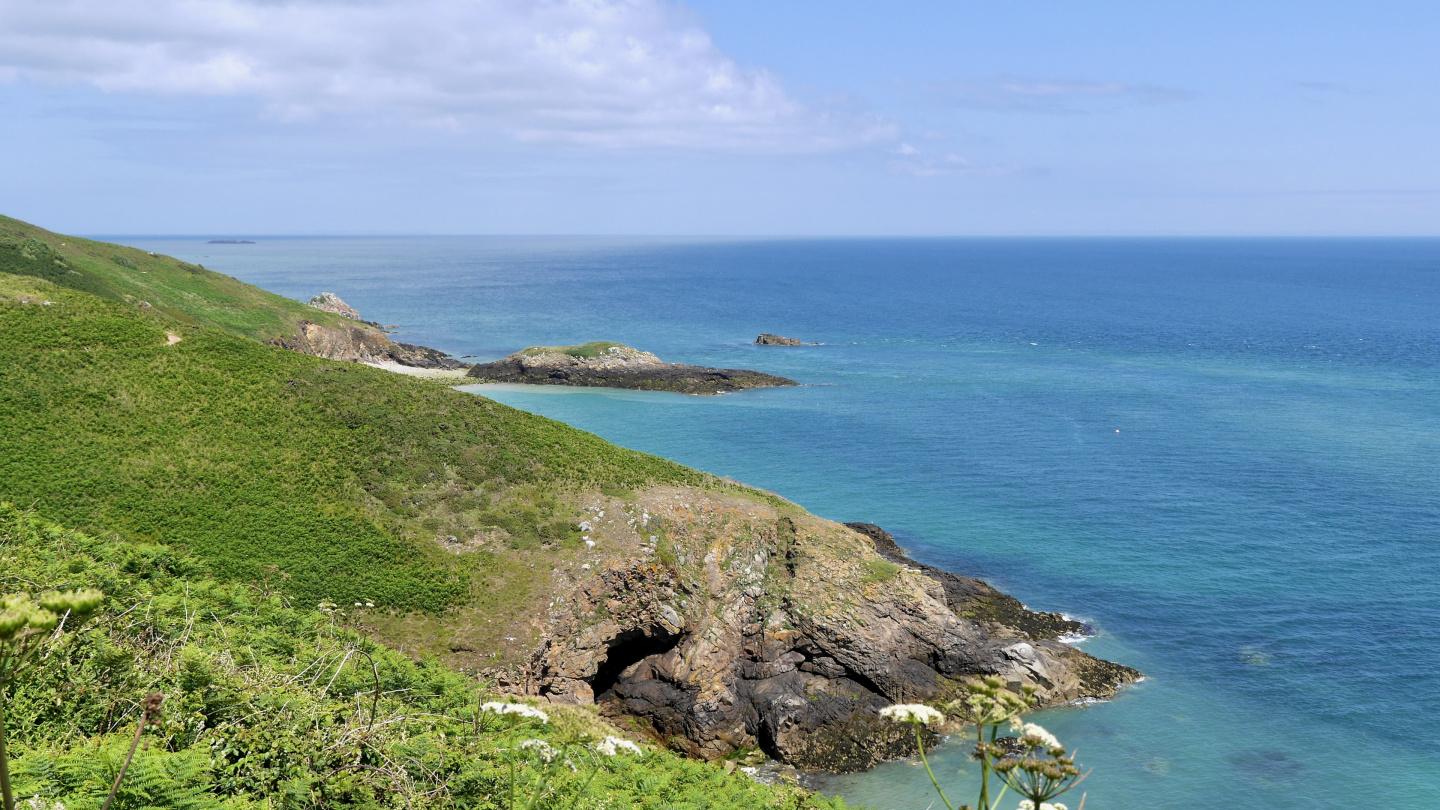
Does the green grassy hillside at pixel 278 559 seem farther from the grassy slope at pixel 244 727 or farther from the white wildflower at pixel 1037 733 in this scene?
the white wildflower at pixel 1037 733

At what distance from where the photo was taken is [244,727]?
1343 centimetres

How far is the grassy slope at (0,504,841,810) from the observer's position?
11367mm

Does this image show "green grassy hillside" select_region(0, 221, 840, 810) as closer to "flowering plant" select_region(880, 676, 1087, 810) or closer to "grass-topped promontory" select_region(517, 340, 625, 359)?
"flowering plant" select_region(880, 676, 1087, 810)

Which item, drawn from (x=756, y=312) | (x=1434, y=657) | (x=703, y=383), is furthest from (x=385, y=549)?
(x=756, y=312)

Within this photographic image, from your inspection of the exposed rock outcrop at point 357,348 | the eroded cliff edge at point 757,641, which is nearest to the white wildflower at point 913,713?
the eroded cliff edge at point 757,641

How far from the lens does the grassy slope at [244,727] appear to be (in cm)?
1137

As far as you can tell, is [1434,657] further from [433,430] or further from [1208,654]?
[433,430]

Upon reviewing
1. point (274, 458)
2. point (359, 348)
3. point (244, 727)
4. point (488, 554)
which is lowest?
point (488, 554)

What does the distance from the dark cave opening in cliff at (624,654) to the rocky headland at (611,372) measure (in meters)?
65.3

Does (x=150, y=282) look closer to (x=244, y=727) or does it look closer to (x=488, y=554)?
(x=488, y=554)

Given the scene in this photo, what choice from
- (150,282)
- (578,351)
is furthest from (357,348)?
(578,351)

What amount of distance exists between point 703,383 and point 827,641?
67017 mm

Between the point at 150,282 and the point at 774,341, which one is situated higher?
the point at 150,282

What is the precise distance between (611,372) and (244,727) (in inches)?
3650
